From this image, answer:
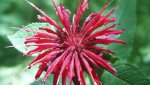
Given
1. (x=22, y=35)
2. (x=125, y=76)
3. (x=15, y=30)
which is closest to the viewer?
(x=125, y=76)

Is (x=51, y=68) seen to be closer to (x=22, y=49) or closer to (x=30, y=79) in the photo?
(x=22, y=49)

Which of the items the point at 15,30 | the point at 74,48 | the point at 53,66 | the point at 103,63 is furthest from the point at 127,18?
the point at 15,30

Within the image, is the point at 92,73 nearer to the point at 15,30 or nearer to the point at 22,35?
the point at 22,35

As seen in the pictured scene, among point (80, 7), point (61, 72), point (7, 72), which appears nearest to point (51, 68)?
point (61, 72)

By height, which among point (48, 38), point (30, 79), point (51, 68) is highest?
point (48, 38)

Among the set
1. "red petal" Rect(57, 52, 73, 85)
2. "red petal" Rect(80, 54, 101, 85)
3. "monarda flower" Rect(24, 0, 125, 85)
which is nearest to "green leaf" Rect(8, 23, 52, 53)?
"monarda flower" Rect(24, 0, 125, 85)

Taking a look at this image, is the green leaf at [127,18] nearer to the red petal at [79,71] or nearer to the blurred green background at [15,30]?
the red petal at [79,71]
